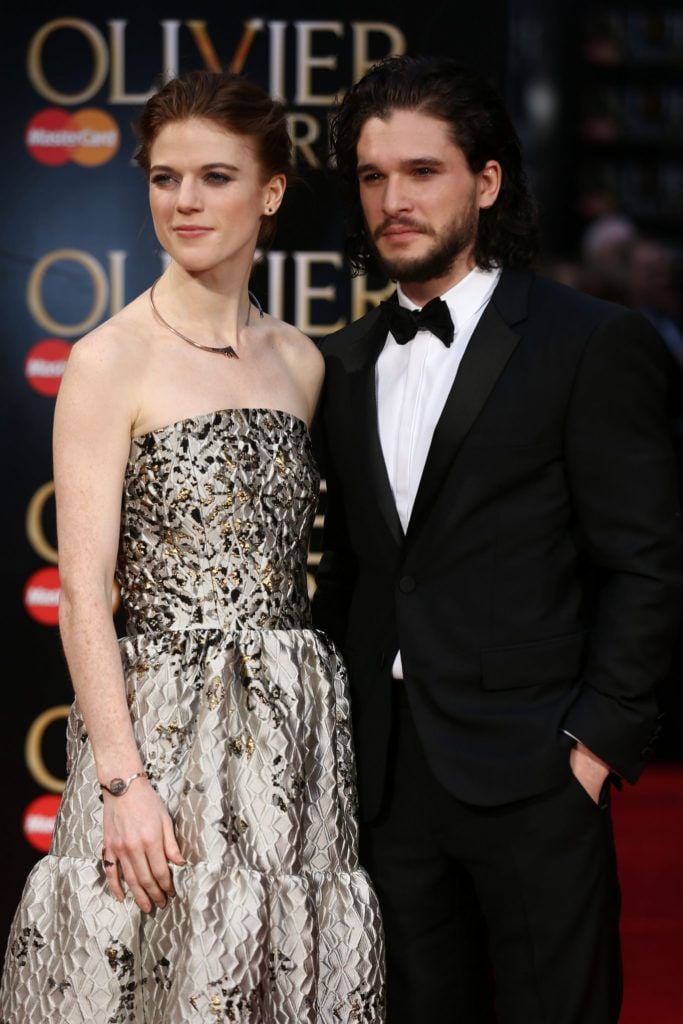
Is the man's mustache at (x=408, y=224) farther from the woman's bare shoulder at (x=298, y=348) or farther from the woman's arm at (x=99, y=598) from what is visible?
the woman's arm at (x=99, y=598)

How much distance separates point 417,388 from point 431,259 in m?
0.22

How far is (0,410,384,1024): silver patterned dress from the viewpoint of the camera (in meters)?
2.27

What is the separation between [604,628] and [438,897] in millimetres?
563

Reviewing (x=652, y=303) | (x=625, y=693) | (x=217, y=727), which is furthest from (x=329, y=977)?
(x=652, y=303)

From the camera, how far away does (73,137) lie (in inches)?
136

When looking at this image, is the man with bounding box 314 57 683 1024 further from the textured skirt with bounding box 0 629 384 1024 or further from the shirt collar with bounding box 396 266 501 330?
the textured skirt with bounding box 0 629 384 1024

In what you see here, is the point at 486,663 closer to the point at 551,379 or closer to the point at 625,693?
the point at 625,693

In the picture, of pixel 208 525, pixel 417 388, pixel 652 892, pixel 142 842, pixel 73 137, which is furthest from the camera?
pixel 652 892

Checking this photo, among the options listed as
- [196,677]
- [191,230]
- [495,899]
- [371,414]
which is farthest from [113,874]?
[191,230]

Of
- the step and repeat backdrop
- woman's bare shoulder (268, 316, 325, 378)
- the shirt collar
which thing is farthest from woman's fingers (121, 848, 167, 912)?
the step and repeat backdrop

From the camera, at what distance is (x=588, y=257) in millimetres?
6500

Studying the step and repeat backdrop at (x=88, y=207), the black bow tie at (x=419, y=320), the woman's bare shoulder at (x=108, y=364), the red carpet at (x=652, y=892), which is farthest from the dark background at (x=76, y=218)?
the red carpet at (x=652, y=892)

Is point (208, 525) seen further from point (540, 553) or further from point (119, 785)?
point (540, 553)

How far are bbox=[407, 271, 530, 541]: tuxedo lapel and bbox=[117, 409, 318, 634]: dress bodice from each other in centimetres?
22
